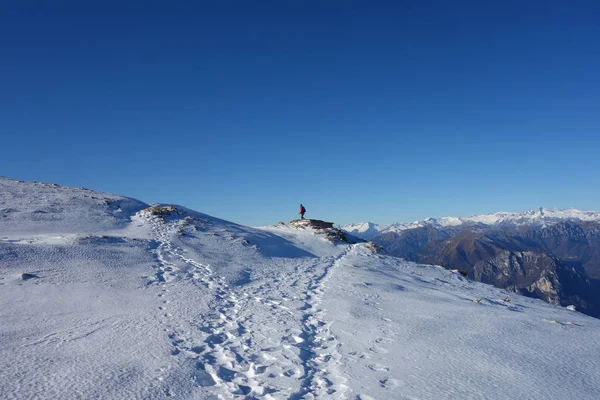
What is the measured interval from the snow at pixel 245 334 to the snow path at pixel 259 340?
5cm

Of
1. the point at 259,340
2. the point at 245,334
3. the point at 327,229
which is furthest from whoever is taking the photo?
the point at 327,229

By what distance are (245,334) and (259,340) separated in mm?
634

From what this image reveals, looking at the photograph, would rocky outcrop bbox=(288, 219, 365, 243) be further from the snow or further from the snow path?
the snow path

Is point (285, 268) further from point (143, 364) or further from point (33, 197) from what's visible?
point (33, 197)

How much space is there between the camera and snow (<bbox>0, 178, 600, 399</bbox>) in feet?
24.2

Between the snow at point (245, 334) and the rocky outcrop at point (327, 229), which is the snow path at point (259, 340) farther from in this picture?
the rocky outcrop at point (327, 229)

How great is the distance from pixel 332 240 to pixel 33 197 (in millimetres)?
29539

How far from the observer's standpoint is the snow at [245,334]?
7.39 metres

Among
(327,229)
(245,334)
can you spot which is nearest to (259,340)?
(245,334)

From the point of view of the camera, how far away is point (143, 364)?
7.91 metres

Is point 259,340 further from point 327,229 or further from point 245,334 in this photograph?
point 327,229

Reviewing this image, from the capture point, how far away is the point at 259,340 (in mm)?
10172

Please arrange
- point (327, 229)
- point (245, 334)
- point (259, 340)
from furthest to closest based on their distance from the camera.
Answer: point (327, 229) < point (245, 334) < point (259, 340)

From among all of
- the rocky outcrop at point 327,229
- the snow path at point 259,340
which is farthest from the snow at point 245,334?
the rocky outcrop at point 327,229
